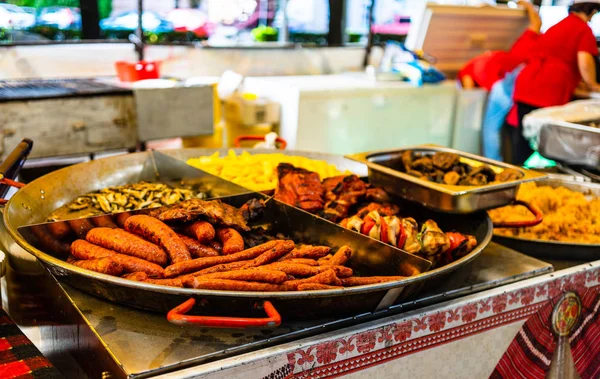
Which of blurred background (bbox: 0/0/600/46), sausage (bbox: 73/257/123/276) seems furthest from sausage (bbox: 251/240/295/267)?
blurred background (bbox: 0/0/600/46)

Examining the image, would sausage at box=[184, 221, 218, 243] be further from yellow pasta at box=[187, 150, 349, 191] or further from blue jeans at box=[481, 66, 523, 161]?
blue jeans at box=[481, 66, 523, 161]

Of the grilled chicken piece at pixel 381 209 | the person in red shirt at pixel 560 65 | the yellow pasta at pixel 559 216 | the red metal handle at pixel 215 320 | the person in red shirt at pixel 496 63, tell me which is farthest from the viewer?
the person in red shirt at pixel 496 63

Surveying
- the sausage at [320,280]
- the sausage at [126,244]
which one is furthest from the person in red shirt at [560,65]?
the sausage at [126,244]

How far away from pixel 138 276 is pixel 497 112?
5355 mm

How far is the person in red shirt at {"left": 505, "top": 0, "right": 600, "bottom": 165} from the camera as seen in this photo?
17.5 feet

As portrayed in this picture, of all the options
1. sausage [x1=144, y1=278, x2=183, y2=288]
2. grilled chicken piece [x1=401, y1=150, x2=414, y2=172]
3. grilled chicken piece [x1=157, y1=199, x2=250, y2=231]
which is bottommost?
sausage [x1=144, y1=278, x2=183, y2=288]

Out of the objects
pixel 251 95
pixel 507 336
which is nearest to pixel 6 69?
pixel 251 95

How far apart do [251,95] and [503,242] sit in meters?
3.59

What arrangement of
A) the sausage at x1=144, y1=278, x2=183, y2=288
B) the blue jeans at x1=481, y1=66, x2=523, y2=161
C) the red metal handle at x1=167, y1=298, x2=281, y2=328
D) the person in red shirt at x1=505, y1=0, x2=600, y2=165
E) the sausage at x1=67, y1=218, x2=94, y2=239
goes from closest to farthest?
the red metal handle at x1=167, y1=298, x2=281, y2=328, the sausage at x1=144, y1=278, x2=183, y2=288, the sausage at x1=67, y1=218, x2=94, y2=239, the person in red shirt at x1=505, y1=0, x2=600, y2=165, the blue jeans at x1=481, y1=66, x2=523, y2=161

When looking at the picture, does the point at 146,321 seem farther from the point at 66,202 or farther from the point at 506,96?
the point at 506,96

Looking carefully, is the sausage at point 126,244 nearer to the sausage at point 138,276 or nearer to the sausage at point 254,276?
the sausage at point 138,276

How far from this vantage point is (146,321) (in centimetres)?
134

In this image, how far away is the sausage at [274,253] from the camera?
144 centimetres

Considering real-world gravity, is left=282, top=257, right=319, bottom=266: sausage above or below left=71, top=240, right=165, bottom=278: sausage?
below
